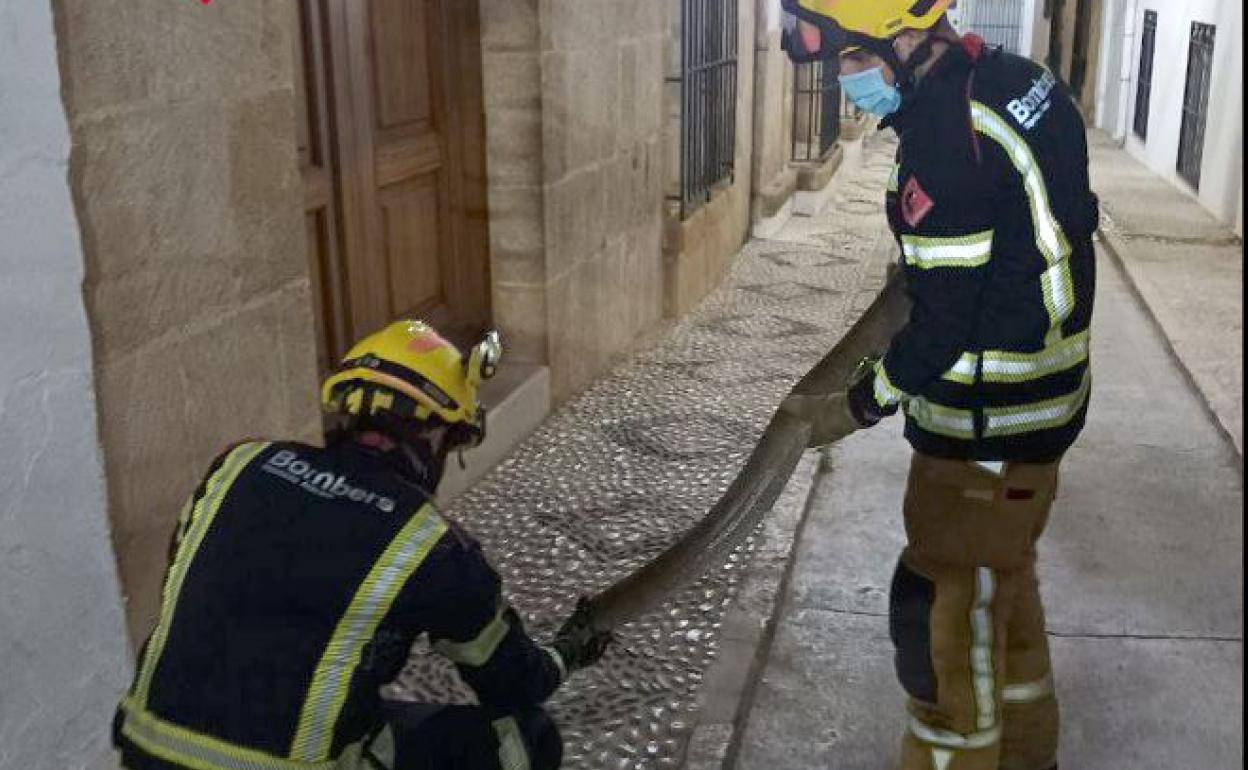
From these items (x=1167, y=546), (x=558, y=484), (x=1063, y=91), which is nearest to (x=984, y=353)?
(x=1063, y=91)

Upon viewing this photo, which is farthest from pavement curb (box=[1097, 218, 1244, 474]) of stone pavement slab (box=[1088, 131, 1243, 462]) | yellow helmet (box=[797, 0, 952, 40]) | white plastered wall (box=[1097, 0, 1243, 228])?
yellow helmet (box=[797, 0, 952, 40])

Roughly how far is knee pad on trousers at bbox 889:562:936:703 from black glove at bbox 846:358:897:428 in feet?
1.19

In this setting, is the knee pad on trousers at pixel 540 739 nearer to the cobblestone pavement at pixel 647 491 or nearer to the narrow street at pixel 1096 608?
the cobblestone pavement at pixel 647 491

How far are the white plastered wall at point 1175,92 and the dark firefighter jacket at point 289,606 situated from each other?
622 cm

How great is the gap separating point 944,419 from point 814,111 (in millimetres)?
11510

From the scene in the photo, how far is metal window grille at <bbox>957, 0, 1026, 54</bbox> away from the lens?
2886 centimetres

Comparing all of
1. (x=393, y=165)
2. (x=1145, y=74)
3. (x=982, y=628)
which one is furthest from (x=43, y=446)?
(x=1145, y=74)

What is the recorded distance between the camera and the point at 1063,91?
2719 millimetres

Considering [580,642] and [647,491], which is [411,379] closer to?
[580,642]

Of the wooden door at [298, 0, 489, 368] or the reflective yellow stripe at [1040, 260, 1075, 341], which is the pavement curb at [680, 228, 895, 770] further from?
the wooden door at [298, 0, 489, 368]

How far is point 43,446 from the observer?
2654 mm

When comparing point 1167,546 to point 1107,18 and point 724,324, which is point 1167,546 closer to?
point 724,324

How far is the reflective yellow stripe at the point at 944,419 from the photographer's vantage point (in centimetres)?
278

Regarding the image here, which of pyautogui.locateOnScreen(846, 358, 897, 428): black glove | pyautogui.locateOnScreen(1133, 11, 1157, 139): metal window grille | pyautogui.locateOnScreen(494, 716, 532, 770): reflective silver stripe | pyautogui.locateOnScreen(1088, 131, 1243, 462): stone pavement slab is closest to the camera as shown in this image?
pyautogui.locateOnScreen(494, 716, 532, 770): reflective silver stripe
